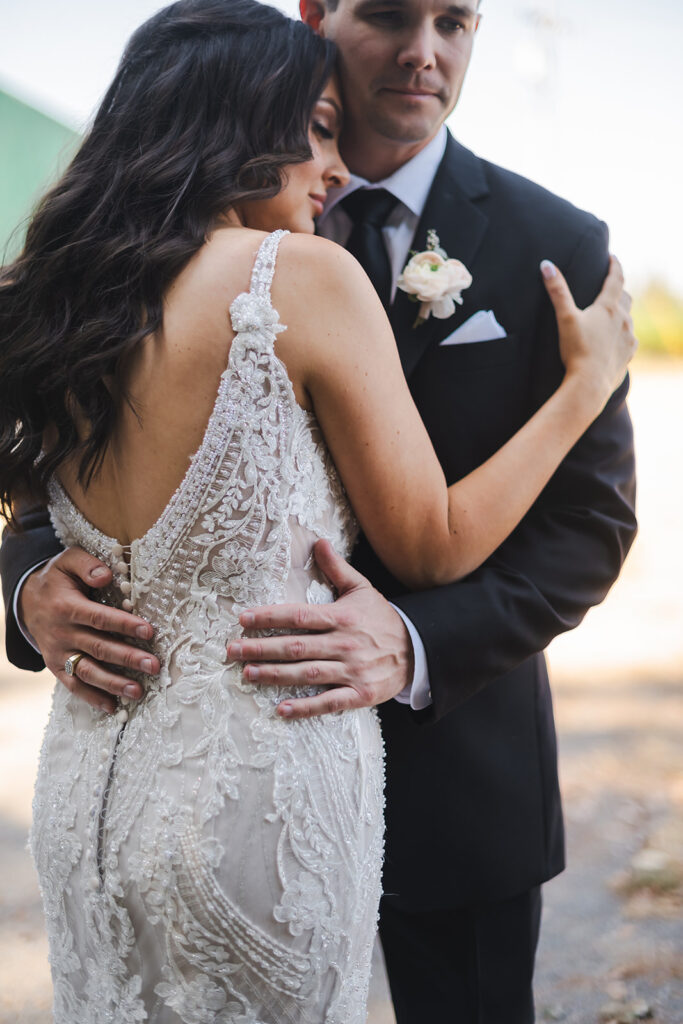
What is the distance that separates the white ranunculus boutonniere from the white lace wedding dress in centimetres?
44

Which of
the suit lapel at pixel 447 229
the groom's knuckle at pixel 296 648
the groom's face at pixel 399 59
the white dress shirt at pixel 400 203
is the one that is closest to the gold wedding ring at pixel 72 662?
the groom's knuckle at pixel 296 648

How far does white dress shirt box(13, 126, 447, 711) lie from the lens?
2.03m

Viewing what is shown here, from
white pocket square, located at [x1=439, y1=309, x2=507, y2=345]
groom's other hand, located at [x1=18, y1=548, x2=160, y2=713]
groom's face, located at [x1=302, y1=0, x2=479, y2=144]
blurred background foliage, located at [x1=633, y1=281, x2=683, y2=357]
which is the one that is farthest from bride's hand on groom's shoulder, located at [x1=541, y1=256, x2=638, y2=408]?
blurred background foliage, located at [x1=633, y1=281, x2=683, y2=357]

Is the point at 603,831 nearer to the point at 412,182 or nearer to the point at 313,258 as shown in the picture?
the point at 412,182

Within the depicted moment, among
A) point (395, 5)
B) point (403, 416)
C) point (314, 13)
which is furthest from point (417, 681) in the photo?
point (314, 13)

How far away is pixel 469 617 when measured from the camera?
1.78 metres

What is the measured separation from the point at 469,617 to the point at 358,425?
448mm

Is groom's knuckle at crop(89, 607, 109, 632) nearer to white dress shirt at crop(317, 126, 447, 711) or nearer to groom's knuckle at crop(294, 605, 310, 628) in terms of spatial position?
groom's knuckle at crop(294, 605, 310, 628)

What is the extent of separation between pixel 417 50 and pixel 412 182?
0.84 ft

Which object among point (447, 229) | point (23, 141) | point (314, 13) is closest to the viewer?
point (447, 229)

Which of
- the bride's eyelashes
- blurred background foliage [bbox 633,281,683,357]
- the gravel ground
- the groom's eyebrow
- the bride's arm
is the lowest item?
blurred background foliage [bbox 633,281,683,357]

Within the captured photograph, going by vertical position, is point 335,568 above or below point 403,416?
below

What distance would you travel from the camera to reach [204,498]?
1.52 m

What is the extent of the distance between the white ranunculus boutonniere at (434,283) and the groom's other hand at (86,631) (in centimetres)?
79
